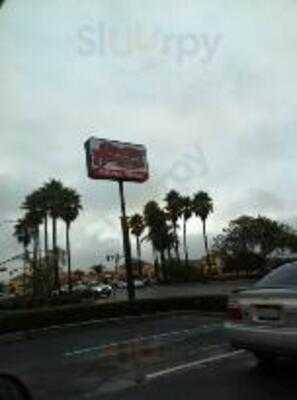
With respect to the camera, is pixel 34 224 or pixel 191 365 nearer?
pixel 191 365

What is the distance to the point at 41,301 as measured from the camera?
45.5 metres

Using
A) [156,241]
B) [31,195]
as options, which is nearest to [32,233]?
[31,195]

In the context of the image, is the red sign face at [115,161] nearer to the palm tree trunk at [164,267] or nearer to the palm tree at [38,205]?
the palm tree at [38,205]

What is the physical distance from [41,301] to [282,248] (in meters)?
74.2

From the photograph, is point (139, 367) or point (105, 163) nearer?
point (139, 367)

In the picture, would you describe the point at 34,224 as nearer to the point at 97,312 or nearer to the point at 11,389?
the point at 97,312

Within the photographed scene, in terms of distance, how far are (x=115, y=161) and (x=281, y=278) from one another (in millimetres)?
23055

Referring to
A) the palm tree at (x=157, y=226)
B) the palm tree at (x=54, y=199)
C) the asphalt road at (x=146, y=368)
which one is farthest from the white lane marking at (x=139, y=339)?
the palm tree at (x=157, y=226)

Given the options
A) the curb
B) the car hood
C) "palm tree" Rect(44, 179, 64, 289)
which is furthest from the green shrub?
"palm tree" Rect(44, 179, 64, 289)

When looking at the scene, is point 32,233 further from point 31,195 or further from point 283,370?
point 283,370

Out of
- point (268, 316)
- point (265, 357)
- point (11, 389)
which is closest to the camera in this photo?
point (11, 389)

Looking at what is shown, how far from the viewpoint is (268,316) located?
30.8 feet

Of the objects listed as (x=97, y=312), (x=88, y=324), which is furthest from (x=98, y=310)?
(x=88, y=324)

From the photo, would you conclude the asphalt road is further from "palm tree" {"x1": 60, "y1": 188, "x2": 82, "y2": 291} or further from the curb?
"palm tree" {"x1": 60, "y1": 188, "x2": 82, "y2": 291}
